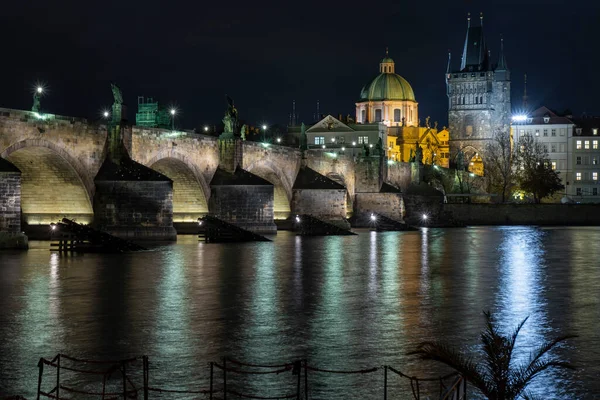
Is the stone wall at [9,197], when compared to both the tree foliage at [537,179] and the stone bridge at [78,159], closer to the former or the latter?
the stone bridge at [78,159]

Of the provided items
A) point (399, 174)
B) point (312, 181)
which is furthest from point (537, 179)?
point (312, 181)

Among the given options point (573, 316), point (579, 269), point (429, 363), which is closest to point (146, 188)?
point (579, 269)

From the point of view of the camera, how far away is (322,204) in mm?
69688

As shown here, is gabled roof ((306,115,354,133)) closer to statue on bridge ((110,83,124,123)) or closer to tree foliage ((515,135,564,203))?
tree foliage ((515,135,564,203))

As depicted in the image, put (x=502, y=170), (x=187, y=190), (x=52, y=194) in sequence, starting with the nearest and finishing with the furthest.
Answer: (x=52, y=194) < (x=187, y=190) < (x=502, y=170)

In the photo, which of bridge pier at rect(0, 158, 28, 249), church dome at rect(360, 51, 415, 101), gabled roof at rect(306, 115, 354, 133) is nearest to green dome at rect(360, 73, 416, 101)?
church dome at rect(360, 51, 415, 101)

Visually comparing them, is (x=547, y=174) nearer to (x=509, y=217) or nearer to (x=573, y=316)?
(x=509, y=217)

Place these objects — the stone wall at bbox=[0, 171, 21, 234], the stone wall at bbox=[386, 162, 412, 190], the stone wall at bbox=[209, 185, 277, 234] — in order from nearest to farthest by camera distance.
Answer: the stone wall at bbox=[0, 171, 21, 234] → the stone wall at bbox=[209, 185, 277, 234] → the stone wall at bbox=[386, 162, 412, 190]

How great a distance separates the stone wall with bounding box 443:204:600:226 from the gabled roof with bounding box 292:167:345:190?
725 inches

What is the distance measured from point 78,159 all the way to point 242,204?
13.1 meters

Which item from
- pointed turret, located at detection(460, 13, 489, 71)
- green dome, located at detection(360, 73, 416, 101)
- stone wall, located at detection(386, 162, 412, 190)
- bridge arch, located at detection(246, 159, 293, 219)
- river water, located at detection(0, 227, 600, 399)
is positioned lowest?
river water, located at detection(0, 227, 600, 399)

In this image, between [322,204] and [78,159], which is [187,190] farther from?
[322,204]

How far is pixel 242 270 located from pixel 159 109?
231 feet

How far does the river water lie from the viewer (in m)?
14.1
